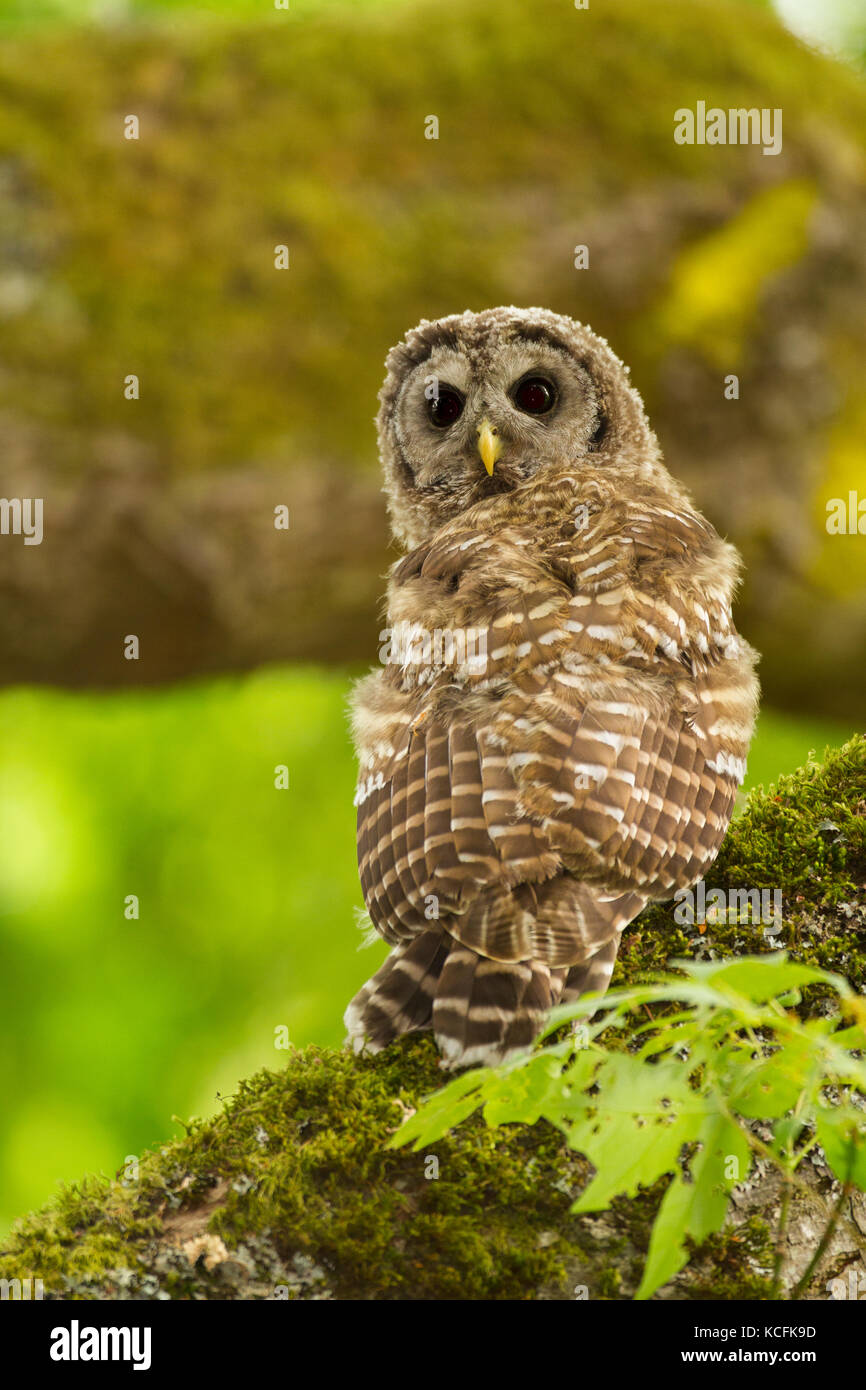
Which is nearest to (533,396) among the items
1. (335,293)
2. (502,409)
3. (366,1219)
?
(502,409)

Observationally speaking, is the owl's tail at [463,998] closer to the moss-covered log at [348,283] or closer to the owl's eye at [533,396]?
the owl's eye at [533,396]

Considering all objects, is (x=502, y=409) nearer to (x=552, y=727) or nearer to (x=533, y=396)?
(x=533, y=396)

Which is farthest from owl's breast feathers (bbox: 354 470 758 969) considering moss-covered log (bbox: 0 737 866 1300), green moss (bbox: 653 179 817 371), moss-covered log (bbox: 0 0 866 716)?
green moss (bbox: 653 179 817 371)

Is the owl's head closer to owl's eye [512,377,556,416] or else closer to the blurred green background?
owl's eye [512,377,556,416]

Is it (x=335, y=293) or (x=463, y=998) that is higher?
(x=335, y=293)

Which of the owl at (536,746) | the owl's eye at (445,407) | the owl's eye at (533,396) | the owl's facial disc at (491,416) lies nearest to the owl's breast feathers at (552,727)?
the owl at (536,746)
